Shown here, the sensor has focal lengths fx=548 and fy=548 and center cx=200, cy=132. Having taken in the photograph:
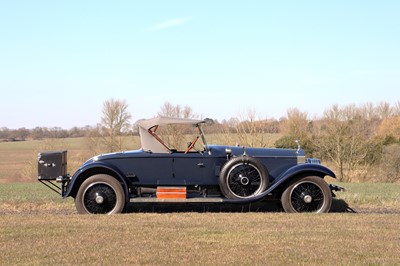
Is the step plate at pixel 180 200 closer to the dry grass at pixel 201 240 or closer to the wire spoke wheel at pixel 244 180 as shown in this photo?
the wire spoke wheel at pixel 244 180

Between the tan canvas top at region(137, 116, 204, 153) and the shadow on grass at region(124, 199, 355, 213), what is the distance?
128 cm

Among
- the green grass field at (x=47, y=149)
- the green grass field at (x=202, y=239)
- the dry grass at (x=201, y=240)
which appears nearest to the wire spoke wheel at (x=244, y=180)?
the green grass field at (x=202, y=239)

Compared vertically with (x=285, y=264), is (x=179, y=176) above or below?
above

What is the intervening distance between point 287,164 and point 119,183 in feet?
10.4

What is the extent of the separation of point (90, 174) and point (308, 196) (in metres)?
3.98

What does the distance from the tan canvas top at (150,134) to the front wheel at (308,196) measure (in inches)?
83.0

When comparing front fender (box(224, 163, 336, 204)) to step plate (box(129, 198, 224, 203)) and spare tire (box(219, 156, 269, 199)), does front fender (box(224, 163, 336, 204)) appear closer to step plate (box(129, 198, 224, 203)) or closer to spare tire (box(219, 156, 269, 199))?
spare tire (box(219, 156, 269, 199))

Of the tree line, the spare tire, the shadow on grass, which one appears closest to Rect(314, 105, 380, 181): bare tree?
the tree line

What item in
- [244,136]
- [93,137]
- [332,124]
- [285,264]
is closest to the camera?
[285,264]

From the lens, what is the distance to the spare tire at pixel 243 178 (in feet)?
32.1

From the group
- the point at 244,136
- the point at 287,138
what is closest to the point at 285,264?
the point at 244,136

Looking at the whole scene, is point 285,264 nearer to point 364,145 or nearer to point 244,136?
point 244,136

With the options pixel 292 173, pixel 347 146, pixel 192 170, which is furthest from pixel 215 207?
pixel 347 146

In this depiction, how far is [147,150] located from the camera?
10078 mm
